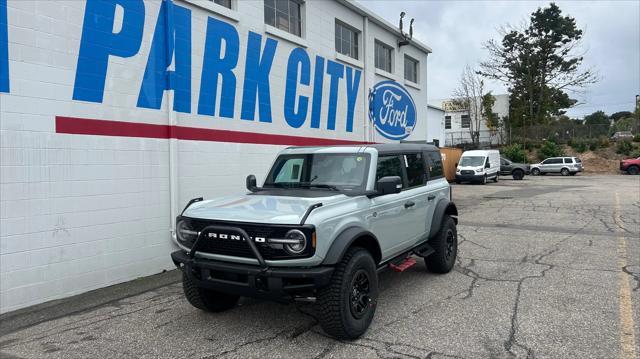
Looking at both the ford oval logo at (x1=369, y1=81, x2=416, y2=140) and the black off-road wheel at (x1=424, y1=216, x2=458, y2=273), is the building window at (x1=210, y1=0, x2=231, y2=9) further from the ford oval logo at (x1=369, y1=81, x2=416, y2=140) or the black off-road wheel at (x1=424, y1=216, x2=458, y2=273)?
the ford oval logo at (x1=369, y1=81, x2=416, y2=140)

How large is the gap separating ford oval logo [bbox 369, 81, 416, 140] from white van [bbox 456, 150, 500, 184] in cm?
1182

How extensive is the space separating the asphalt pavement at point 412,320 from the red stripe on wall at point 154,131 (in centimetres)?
223

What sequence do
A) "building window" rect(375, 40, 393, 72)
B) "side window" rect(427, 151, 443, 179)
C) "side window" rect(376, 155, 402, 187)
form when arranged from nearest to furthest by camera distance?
1. "side window" rect(376, 155, 402, 187)
2. "side window" rect(427, 151, 443, 179)
3. "building window" rect(375, 40, 393, 72)

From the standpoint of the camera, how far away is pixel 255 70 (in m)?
8.96

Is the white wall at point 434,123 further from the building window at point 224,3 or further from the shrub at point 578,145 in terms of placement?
the building window at point 224,3

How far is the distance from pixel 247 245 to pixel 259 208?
1.44 feet

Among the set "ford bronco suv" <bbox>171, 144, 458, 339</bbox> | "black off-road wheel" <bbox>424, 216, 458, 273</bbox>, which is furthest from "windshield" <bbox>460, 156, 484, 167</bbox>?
"ford bronco suv" <bbox>171, 144, 458, 339</bbox>

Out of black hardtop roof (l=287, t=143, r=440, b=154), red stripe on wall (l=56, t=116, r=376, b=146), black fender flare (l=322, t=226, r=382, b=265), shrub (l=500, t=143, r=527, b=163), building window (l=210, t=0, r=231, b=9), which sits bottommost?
black fender flare (l=322, t=226, r=382, b=265)

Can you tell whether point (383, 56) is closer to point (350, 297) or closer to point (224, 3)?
point (224, 3)

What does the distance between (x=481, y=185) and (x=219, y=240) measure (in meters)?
25.3

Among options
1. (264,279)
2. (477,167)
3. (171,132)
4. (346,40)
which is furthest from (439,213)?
(477,167)

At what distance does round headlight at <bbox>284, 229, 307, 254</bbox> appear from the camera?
3.75 meters

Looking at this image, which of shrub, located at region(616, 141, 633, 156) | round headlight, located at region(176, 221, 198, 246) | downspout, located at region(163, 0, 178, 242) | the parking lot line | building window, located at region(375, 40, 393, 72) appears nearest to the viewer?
the parking lot line

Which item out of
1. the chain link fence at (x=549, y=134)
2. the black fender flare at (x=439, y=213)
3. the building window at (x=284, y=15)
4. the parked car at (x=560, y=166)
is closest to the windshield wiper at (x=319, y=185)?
the black fender flare at (x=439, y=213)
